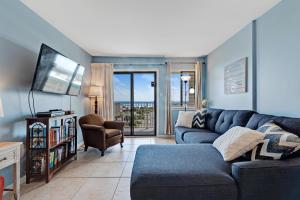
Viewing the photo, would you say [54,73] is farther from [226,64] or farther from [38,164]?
[226,64]

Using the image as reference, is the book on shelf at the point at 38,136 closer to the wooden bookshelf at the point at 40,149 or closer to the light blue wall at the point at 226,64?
the wooden bookshelf at the point at 40,149

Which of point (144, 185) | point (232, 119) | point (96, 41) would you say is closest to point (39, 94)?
point (96, 41)

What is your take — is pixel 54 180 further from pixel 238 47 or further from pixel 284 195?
pixel 238 47

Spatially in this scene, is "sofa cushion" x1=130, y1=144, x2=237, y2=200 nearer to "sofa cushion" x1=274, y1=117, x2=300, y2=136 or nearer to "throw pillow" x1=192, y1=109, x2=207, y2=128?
"sofa cushion" x1=274, y1=117, x2=300, y2=136

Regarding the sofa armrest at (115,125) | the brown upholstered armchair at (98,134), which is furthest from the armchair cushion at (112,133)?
the sofa armrest at (115,125)

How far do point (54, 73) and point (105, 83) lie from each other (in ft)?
8.03

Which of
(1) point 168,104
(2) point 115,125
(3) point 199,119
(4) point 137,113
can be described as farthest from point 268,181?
(4) point 137,113

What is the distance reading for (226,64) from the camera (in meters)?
4.06

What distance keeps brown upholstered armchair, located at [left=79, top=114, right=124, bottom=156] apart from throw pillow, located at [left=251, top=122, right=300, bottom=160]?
9.16 feet

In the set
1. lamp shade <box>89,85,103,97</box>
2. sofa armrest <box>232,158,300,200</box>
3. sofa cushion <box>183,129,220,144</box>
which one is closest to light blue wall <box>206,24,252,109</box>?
sofa cushion <box>183,129,220,144</box>

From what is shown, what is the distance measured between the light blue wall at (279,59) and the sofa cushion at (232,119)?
294 mm

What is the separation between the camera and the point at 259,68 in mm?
2943

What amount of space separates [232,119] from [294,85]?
1.04 m

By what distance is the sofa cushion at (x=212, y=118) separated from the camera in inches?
145
